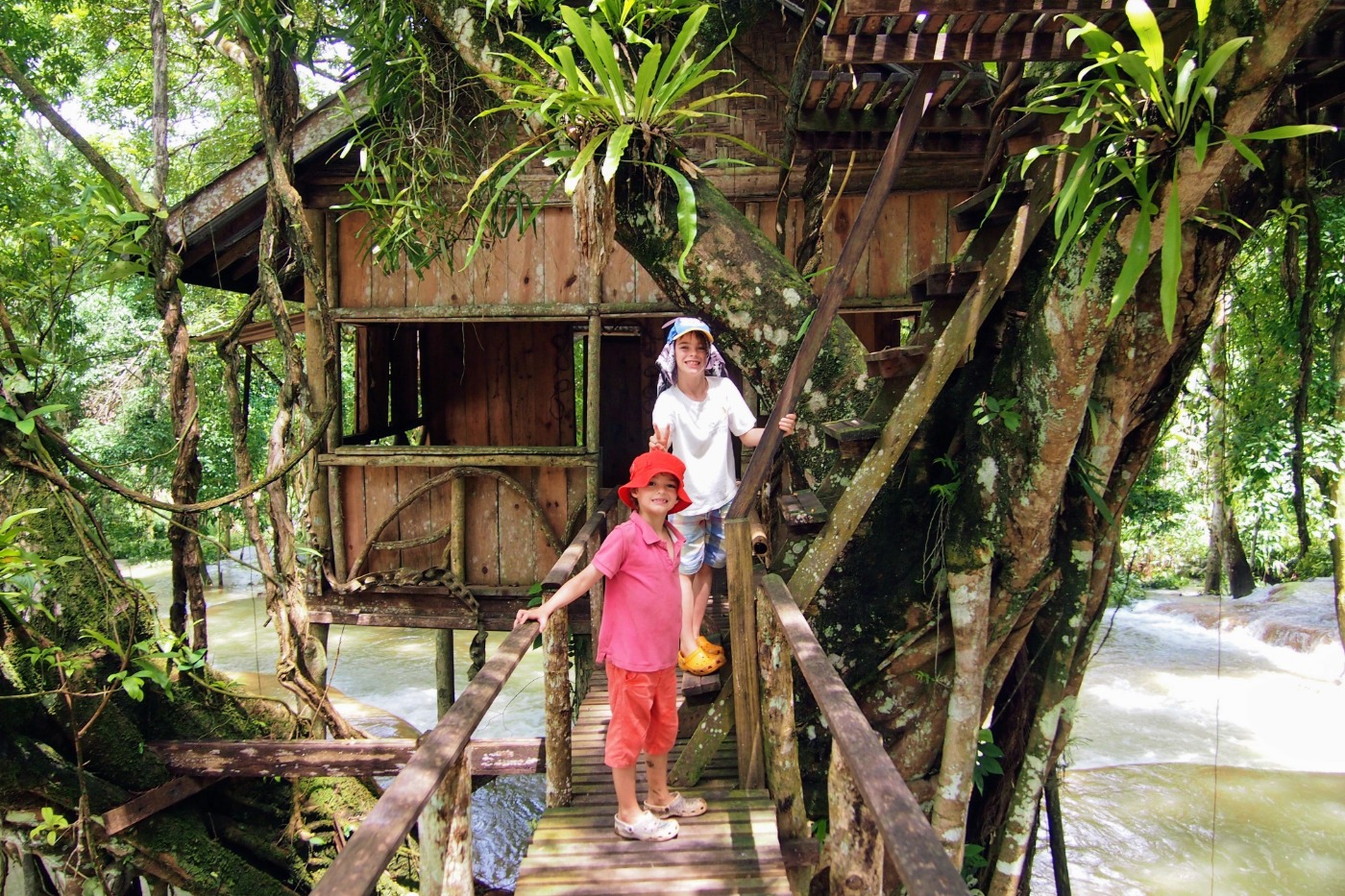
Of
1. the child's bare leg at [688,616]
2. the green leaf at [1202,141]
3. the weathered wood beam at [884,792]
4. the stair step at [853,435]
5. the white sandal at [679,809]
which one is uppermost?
the green leaf at [1202,141]

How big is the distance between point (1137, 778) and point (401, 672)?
404 inches

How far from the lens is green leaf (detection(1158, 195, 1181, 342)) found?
2055mm

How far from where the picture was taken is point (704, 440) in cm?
372

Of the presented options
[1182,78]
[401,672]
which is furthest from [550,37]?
[401,672]

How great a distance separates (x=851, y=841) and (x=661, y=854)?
911 mm

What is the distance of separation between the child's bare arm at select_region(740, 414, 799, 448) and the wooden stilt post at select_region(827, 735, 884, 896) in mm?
1418

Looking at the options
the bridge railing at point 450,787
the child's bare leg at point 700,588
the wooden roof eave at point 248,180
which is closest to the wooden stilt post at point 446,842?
the bridge railing at point 450,787

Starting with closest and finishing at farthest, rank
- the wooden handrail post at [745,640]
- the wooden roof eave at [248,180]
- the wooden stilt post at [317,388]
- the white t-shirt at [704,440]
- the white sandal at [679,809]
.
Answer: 1. the white sandal at [679,809]
2. the wooden handrail post at [745,640]
3. the white t-shirt at [704,440]
4. the wooden roof eave at [248,180]
5. the wooden stilt post at [317,388]

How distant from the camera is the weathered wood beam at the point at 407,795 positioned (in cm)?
146

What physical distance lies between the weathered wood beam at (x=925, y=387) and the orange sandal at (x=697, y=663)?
530 mm

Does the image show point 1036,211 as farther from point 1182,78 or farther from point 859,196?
point 859,196

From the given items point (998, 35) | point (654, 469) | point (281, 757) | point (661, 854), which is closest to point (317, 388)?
point (281, 757)

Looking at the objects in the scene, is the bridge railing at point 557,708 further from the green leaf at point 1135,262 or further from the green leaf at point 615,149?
the green leaf at point 1135,262

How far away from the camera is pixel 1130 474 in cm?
341
